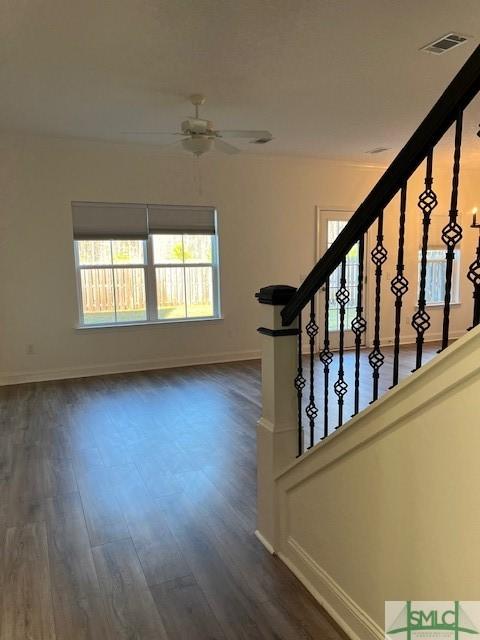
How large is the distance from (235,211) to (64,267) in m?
2.40

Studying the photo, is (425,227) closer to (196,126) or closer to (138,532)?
(138,532)

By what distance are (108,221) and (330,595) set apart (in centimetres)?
486

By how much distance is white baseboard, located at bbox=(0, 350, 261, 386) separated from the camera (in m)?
5.27

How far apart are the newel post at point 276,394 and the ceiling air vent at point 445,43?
226 cm

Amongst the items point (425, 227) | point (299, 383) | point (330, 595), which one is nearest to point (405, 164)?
point (425, 227)

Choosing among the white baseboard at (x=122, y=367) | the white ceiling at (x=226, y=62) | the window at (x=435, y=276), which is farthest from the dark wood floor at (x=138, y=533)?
the window at (x=435, y=276)

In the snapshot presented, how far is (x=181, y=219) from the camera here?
589cm

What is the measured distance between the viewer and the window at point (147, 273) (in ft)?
18.2

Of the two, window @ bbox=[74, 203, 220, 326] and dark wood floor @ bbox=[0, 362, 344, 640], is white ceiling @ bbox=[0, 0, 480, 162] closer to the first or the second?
window @ bbox=[74, 203, 220, 326]

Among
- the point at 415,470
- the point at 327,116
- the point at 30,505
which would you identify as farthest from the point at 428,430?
the point at 327,116

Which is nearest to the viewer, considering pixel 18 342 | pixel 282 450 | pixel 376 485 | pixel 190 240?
pixel 376 485

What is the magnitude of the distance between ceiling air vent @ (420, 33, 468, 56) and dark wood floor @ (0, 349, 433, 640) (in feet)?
10.3

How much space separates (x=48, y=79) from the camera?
341 cm

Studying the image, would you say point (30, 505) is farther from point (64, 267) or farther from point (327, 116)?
point (327, 116)
